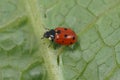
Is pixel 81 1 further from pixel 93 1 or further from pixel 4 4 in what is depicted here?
pixel 4 4

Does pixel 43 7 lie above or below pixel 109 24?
above

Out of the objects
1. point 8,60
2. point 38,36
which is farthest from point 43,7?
point 8,60

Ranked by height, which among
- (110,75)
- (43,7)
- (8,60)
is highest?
(43,7)

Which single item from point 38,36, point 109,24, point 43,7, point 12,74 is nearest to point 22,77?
point 12,74
